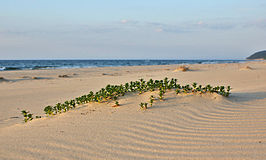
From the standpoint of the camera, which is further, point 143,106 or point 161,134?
point 143,106

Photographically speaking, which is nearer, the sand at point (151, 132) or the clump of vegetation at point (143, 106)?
the sand at point (151, 132)

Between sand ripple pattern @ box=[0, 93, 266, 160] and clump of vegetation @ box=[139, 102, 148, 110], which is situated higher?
clump of vegetation @ box=[139, 102, 148, 110]

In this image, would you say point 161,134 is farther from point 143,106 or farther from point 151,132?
point 143,106

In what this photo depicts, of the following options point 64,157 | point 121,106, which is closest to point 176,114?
point 121,106

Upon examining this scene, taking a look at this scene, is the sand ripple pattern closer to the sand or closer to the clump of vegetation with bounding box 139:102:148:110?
the sand

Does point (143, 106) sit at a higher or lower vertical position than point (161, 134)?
higher

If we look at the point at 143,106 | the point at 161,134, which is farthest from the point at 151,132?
the point at 143,106

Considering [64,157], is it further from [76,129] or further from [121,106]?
[121,106]

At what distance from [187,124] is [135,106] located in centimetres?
116

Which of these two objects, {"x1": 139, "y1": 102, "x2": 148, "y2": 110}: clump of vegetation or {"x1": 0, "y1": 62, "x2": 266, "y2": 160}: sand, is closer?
{"x1": 0, "y1": 62, "x2": 266, "y2": 160}: sand

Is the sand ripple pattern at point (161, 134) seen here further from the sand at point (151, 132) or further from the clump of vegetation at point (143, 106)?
the clump of vegetation at point (143, 106)

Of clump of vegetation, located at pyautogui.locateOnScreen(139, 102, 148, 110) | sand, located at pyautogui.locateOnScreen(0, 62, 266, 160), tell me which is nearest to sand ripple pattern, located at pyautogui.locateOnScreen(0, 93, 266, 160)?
sand, located at pyautogui.locateOnScreen(0, 62, 266, 160)

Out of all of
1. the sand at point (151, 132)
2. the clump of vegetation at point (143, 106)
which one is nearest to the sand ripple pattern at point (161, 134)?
the sand at point (151, 132)

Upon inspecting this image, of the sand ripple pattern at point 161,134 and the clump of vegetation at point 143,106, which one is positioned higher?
the clump of vegetation at point 143,106
